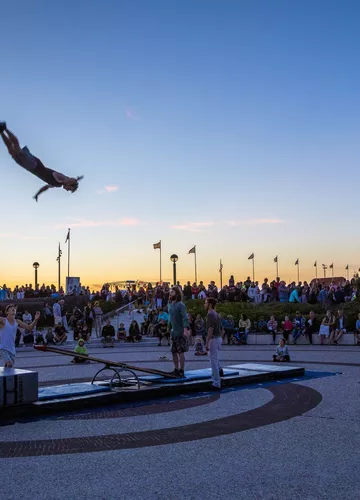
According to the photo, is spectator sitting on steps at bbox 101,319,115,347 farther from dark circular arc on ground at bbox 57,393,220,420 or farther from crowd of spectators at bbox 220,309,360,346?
dark circular arc on ground at bbox 57,393,220,420

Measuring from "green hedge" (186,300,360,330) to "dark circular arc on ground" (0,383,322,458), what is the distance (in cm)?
1781

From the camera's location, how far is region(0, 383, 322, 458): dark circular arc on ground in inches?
284

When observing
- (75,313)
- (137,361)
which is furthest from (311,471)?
(75,313)

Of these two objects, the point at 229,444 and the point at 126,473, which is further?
the point at 229,444

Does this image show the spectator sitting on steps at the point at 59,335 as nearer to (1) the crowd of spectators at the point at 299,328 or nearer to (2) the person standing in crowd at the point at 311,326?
(1) the crowd of spectators at the point at 299,328

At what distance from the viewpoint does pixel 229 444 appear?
735 cm

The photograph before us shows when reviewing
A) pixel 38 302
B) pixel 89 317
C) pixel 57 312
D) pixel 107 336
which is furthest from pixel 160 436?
pixel 38 302

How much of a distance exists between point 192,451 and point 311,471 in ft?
4.99

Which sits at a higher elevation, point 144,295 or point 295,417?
point 144,295

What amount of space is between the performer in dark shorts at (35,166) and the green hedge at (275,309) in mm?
20154

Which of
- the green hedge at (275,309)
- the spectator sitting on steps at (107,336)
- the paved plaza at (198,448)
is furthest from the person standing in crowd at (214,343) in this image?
the green hedge at (275,309)

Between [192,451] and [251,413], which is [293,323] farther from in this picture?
[192,451]

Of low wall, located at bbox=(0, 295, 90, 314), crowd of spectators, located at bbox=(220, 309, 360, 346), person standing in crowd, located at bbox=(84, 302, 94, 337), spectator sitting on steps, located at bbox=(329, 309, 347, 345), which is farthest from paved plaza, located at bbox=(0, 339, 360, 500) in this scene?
low wall, located at bbox=(0, 295, 90, 314)

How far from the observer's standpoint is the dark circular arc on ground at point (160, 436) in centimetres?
721
